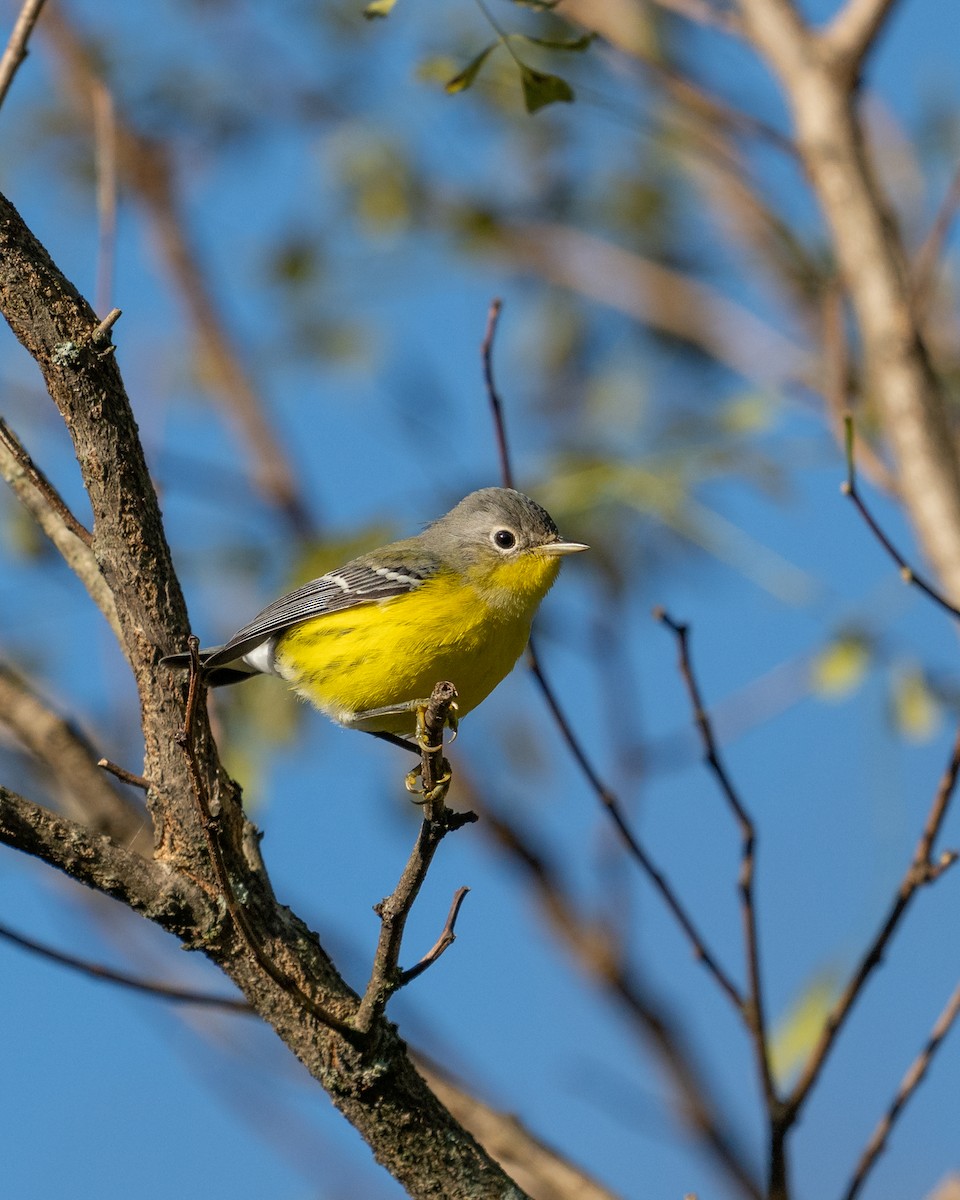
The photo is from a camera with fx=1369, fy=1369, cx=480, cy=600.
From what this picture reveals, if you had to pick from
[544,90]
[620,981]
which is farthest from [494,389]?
[620,981]

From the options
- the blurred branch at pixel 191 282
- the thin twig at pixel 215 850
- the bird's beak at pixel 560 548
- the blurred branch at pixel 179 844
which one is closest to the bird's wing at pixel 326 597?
the bird's beak at pixel 560 548

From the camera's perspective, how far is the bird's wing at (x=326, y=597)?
166 inches

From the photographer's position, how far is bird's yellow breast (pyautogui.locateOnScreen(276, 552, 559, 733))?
3932mm

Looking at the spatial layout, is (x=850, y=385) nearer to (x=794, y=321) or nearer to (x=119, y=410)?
(x=119, y=410)

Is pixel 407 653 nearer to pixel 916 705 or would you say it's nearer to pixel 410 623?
pixel 410 623

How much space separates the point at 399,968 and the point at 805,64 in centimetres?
322

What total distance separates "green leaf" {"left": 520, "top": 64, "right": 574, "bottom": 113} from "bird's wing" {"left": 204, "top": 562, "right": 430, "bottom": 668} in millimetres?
1494

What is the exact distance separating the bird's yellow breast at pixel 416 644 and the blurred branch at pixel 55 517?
1060mm

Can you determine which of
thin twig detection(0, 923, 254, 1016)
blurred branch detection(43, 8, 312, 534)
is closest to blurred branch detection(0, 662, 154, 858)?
thin twig detection(0, 923, 254, 1016)

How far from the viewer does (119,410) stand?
2.65 metres

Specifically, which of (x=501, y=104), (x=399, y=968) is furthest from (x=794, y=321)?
(x=399, y=968)

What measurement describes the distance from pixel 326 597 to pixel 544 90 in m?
1.72

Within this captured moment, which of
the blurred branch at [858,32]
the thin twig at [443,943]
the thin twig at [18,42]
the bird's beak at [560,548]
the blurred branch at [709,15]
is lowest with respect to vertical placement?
the thin twig at [443,943]

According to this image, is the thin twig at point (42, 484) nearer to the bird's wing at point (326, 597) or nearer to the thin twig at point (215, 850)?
the thin twig at point (215, 850)
